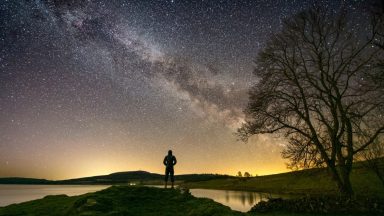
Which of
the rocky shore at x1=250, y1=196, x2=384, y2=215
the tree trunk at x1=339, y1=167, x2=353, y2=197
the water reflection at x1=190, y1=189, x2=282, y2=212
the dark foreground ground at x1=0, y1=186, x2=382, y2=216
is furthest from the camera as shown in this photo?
the water reflection at x1=190, y1=189, x2=282, y2=212

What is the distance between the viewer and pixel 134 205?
701 inches

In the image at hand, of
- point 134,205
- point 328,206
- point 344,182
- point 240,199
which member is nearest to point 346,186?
point 344,182

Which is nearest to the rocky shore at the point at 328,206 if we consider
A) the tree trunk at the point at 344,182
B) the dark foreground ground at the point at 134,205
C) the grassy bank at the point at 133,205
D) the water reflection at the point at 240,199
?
the dark foreground ground at the point at 134,205

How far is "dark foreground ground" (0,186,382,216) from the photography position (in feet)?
50.9

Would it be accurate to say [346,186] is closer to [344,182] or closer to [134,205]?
[344,182]

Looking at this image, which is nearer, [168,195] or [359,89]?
[168,195]

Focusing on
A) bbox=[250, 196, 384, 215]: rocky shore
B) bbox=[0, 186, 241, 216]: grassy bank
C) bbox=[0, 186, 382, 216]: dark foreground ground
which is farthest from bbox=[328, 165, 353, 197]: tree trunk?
bbox=[0, 186, 241, 216]: grassy bank

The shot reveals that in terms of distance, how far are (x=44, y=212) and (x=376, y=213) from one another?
19119 mm

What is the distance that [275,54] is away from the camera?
27.1 m

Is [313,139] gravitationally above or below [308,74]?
below

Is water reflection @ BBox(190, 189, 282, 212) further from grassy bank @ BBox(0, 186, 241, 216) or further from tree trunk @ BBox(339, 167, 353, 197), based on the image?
grassy bank @ BBox(0, 186, 241, 216)

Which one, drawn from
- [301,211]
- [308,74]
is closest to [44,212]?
[301,211]

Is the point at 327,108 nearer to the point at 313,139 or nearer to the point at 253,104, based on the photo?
the point at 313,139

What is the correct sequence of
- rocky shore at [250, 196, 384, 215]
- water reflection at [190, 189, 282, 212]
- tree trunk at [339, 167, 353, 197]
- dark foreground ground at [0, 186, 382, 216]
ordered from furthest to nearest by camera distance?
water reflection at [190, 189, 282, 212]
tree trunk at [339, 167, 353, 197]
rocky shore at [250, 196, 384, 215]
dark foreground ground at [0, 186, 382, 216]
